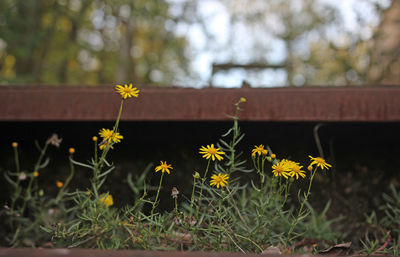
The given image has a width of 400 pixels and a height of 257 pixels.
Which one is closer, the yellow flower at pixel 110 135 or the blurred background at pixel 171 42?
the yellow flower at pixel 110 135

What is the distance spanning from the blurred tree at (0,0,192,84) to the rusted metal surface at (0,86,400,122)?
2760 millimetres

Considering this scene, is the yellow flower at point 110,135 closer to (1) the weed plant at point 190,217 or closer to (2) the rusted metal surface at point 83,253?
(1) the weed plant at point 190,217

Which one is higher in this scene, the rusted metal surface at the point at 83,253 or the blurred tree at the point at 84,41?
the blurred tree at the point at 84,41

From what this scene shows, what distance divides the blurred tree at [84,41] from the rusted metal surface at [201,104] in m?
2.76

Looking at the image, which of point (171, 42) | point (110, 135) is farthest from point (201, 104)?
point (171, 42)

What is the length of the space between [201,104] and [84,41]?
9711 mm

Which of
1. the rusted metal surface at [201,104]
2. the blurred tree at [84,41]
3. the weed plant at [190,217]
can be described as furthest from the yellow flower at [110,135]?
the blurred tree at [84,41]

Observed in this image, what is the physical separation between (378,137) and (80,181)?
1472 mm

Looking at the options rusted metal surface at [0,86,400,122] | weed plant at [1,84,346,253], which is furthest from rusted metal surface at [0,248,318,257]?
rusted metal surface at [0,86,400,122]

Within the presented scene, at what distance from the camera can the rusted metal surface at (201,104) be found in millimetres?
1498

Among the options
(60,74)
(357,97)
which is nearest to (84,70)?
(60,74)

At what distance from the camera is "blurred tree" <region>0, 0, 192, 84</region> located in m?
→ 5.05

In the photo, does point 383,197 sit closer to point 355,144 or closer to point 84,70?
point 355,144

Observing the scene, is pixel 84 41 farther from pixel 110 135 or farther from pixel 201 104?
pixel 110 135
